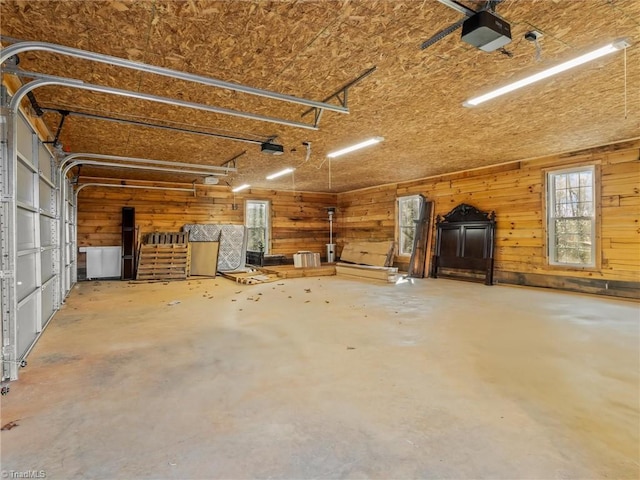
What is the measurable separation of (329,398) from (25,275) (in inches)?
119

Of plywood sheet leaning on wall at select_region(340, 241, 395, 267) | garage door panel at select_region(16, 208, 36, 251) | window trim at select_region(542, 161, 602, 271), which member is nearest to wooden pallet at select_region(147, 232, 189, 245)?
plywood sheet leaning on wall at select_region(340, 241, 395, 267)

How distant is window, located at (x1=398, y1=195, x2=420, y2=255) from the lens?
9.53 meters

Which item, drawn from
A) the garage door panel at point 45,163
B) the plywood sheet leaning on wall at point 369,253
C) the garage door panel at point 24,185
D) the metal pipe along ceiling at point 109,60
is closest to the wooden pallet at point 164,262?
the garage door panel at point 45,163

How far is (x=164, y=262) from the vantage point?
27.4ft

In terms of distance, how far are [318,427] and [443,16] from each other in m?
2.83

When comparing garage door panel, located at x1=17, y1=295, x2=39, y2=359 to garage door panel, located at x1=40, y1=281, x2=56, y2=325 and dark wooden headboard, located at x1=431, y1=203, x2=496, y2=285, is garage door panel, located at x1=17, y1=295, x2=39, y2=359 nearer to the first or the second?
garage door panel, located at x1=40, y1=281, x2=56, y2=325

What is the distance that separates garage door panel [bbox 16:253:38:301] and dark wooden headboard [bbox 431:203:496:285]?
7624mm

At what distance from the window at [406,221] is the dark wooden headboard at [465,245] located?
1.06m

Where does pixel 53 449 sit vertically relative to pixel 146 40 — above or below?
below

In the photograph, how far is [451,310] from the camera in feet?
15.8

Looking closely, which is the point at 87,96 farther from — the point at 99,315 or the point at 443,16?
the point at 443,16

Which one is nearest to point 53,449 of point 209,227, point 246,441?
point 246,441

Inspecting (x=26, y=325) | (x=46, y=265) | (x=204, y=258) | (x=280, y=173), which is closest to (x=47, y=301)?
(x=46, y=265)

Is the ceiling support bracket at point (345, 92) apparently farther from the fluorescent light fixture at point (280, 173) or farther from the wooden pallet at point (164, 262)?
the wooden pallet at point (164, 262)
